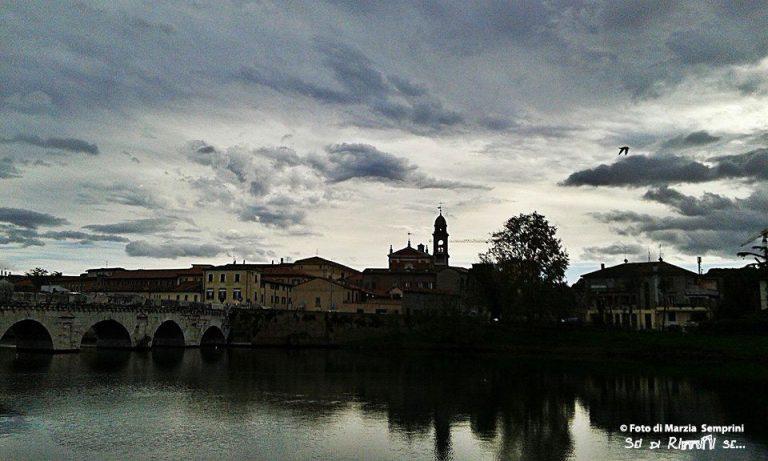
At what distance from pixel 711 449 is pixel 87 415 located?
91.6 feet

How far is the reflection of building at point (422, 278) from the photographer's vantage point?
105438 millimetres

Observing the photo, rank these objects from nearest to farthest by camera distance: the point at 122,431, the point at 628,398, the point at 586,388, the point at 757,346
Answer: the point at 122,431, the point at 628,398, the point at 586,388, the point at 757,346

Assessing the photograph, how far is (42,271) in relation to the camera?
150 m

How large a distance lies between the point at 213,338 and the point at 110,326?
17.3 metres

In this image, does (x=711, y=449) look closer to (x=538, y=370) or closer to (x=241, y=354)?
(x=538, y=370)

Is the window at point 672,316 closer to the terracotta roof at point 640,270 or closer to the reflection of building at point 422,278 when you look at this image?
the terracotta roof at point 640,270

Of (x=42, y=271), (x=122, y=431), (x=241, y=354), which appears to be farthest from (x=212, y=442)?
(x=42, y=271)

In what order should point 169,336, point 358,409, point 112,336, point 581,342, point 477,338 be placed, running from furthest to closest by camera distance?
point 169,336
point 477,338
point 112,336
point 581,342
point 358,409

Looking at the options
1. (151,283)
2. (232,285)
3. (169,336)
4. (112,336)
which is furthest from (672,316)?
(151,283)

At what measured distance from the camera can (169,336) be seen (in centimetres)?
8788

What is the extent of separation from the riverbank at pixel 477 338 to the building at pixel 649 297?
53.6ft

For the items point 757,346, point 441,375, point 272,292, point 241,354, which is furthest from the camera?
point 272,292

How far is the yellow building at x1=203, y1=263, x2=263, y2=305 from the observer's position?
339 ft

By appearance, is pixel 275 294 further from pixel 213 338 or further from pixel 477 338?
pixel 477 338
